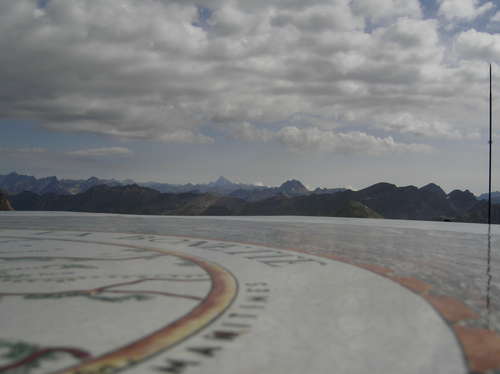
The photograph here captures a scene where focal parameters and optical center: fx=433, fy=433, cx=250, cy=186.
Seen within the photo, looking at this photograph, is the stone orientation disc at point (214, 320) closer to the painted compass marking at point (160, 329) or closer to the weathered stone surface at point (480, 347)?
the painted compass marking at point (160, 329)

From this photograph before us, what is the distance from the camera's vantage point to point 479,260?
9.88m

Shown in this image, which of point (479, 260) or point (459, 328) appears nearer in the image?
point (459, 328)

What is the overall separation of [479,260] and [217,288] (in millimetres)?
6656

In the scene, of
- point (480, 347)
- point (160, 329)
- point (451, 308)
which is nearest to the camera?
point (480, 347)

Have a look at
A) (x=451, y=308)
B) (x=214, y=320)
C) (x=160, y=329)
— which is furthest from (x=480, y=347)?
(x=160, y=329)

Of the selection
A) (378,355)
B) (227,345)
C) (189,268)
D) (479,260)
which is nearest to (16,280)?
(189,268)

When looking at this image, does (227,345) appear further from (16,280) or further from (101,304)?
(16,280)

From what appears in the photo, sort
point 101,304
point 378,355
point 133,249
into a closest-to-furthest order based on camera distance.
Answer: point 378,355
point 101,304
point 133,249

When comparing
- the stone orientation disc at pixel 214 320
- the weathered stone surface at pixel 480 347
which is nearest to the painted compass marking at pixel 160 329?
the stone orientation disc at pixel 214 320

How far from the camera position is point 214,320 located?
487 cm

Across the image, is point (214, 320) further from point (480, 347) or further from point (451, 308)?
point (451, 308)

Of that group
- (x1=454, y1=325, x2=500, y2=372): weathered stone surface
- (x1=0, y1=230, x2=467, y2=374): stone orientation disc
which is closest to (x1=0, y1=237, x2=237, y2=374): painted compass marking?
(x1=0, y1=230, x2=467, y2=374): stone orientation disc

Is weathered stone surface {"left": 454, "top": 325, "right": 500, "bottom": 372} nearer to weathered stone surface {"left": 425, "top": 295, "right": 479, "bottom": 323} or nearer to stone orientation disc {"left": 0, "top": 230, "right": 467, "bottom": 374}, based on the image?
stone orientation disc {"left": 0, "top": 230, "right": 467, "bottom": 374}

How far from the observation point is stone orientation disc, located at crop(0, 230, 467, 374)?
12.4 feet
